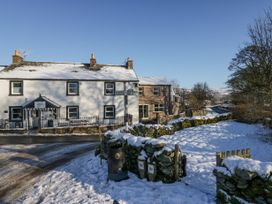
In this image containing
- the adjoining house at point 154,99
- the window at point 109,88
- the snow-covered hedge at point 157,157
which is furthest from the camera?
the adjoining house at point 154,99

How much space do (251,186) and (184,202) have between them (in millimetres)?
1878

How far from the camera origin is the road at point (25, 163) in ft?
24.3

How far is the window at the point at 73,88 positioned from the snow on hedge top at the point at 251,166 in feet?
69.0

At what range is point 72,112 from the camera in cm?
2325

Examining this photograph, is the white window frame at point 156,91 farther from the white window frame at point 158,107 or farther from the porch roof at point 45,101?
the porch roof at point 45,101

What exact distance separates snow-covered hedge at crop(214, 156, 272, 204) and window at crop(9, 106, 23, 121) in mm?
22600

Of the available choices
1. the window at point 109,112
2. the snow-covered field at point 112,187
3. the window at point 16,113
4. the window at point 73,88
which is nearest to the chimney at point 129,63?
the window at point 109,112

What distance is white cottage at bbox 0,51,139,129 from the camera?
21.4m

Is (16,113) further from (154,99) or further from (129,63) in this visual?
(154,99)

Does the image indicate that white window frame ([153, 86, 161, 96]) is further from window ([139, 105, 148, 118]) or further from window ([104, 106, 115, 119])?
window ([104, 106, 115, 119])

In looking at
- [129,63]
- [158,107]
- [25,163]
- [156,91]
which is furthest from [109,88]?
[25,163]

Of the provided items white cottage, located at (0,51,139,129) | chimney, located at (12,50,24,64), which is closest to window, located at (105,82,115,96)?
white cottage, located at (0,51,139,129)

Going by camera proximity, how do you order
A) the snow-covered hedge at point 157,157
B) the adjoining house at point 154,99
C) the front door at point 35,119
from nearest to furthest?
the snow-covered hedge at point 157,157
the front door at point 35,119
the adjoining house at point 154,99

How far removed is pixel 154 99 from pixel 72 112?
12462mm
